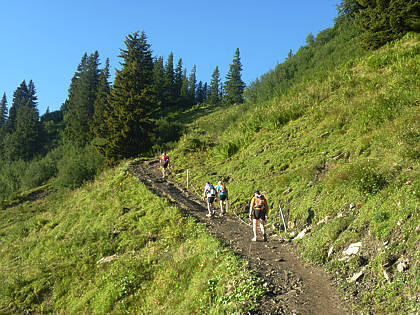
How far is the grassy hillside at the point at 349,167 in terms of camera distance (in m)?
6.11

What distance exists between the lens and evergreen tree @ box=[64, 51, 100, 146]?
54.8 m

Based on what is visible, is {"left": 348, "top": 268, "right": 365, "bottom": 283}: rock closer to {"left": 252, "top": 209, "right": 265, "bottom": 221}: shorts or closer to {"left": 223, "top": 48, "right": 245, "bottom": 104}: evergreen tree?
{"left": 252, "top": 209, "right": 265, "bottom": 221}: shorts

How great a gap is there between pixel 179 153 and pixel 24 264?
15.7 meters

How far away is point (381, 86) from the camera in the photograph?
53.3ft

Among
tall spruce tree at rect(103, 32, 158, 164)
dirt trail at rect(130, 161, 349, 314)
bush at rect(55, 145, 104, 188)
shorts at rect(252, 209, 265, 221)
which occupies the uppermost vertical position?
tall spruce tree at rect(103, 32, 158, 164)

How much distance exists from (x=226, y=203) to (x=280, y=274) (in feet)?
24.3

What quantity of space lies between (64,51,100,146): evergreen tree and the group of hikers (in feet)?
123

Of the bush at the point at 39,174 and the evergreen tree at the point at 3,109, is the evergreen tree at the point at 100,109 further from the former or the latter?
the evergreen tree at the point at 3,109

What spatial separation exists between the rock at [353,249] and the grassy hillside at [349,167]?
124mm

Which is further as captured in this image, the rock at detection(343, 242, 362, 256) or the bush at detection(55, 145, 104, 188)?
the bush at detection(55, 145, 104, 188)

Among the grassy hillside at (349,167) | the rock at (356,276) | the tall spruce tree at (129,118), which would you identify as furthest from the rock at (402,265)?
the tall spruce tree at (129,118)

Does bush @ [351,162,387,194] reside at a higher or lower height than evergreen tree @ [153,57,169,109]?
lower

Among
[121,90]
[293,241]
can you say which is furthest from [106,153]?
[293,241]

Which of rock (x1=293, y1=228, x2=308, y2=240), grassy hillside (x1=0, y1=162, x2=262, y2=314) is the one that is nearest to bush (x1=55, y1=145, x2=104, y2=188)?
grassy hillside (x1=0, y1=162, x2=262, y2=314)
